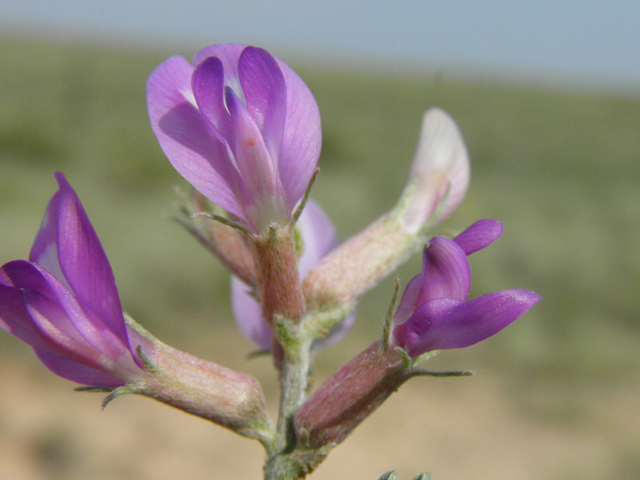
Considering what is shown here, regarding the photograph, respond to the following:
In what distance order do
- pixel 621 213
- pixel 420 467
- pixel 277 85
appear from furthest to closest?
pixel 621 213 < pixel 420 467 < pixel 277 85

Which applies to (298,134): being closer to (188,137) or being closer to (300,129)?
(300,129)

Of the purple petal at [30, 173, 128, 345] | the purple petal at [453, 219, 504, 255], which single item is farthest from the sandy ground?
the purple petal at [453, 219, 504, 255]

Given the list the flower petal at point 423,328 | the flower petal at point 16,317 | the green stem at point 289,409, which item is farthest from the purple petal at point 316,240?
the flower petal at point 16,317

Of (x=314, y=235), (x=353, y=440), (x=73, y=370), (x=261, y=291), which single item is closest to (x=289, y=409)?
(x=261, y=291)

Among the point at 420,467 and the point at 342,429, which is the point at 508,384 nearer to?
the point at 420,467

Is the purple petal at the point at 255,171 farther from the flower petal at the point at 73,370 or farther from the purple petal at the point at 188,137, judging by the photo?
the flower petal at the point at 73,370

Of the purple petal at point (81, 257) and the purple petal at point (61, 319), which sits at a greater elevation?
the purple petal at point (81, 257)

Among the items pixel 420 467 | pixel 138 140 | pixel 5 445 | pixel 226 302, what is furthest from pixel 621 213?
pixel 5 445

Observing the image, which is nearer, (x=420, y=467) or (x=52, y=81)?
(x=420, y=467)
